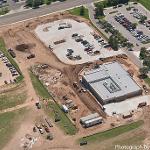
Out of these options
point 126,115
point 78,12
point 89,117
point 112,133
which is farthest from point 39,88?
point 78,12

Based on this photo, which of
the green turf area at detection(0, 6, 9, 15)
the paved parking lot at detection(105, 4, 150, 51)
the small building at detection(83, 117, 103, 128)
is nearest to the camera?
the small building at detection(83, 117, 103, 128)

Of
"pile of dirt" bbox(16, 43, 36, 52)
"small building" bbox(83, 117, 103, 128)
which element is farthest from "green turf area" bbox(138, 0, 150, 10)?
"small building" bbox(83, 117, 103, 128)

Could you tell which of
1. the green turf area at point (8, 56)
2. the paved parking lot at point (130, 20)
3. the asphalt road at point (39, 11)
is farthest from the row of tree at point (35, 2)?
the green turf area at point (8, 56)

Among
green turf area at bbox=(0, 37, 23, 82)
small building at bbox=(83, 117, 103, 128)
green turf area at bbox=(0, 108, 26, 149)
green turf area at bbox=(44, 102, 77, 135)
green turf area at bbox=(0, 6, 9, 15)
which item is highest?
green turf area at bbox=(0, 6, 9, 15)

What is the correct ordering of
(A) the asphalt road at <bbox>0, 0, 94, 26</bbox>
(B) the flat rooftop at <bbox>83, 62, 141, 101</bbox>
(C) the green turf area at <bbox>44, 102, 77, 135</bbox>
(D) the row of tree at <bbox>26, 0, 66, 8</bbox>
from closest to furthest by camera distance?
(C) the green turf area at <bbox>44, 102, 77, 135</bbox>, (B) the flat rooftop at <bbox>83, 62, 141, 101</bbox>, (A) the asphalt road at <bbox>0, 0, 94, 26</bbox>, (D) the row of tree at <bbox>26, 0, 66, 8</bbox>

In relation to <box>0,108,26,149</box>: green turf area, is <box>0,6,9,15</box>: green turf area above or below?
above

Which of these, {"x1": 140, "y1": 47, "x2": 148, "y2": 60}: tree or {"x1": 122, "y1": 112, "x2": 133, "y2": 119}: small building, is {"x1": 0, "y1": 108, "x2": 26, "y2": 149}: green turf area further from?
{"x1": 140, "y1": 47, "x2": 148, "y2": 60}: tree
